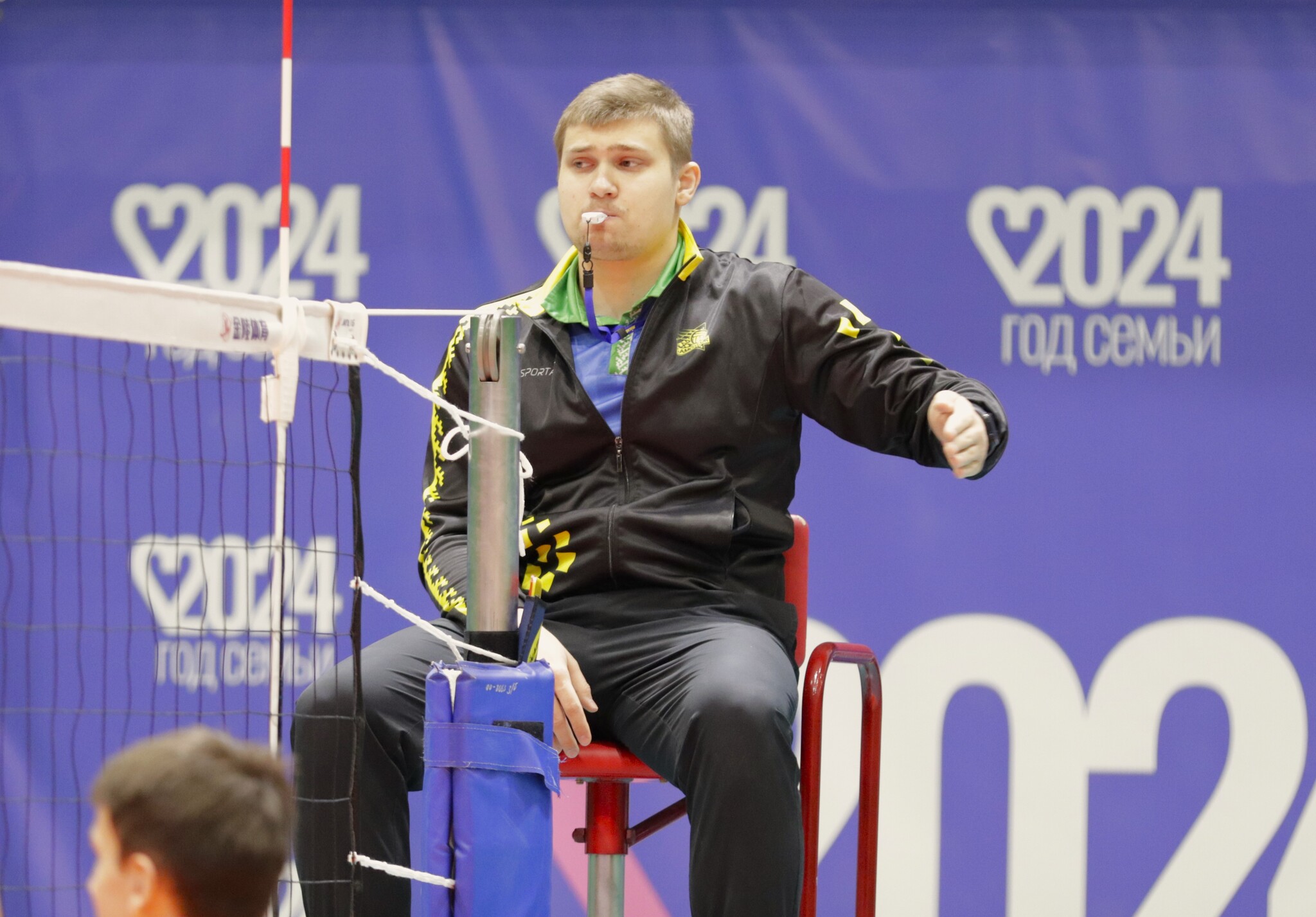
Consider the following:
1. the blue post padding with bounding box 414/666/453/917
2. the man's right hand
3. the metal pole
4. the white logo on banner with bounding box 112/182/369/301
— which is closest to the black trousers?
the man's right hand

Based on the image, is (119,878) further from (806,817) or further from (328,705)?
(806,817)

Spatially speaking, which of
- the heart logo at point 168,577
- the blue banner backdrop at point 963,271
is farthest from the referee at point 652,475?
the heart logo at point 168,577

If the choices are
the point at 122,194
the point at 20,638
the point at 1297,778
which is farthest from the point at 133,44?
the point at 1297,778

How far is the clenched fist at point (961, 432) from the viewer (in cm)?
238

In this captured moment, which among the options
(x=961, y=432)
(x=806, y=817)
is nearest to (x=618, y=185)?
(x=961, y=432)

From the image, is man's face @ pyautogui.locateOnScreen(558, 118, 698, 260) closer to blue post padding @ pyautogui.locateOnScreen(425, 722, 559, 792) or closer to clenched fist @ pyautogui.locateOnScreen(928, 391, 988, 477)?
clenched fist @ pyautogui.locateOnScreen(928, 391, 988, 477)

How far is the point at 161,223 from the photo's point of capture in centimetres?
401

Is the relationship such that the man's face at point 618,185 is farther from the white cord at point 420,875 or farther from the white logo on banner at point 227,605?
the white logo on banner at point 227,605

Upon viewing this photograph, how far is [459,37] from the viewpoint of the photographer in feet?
13.0

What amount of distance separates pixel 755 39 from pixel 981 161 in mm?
674

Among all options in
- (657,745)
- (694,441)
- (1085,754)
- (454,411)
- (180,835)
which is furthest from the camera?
(1085,754)

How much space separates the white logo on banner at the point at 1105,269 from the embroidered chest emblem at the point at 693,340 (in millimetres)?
1344

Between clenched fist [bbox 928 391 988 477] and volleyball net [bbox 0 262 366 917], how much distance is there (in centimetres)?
185

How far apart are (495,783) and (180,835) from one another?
58 cm
